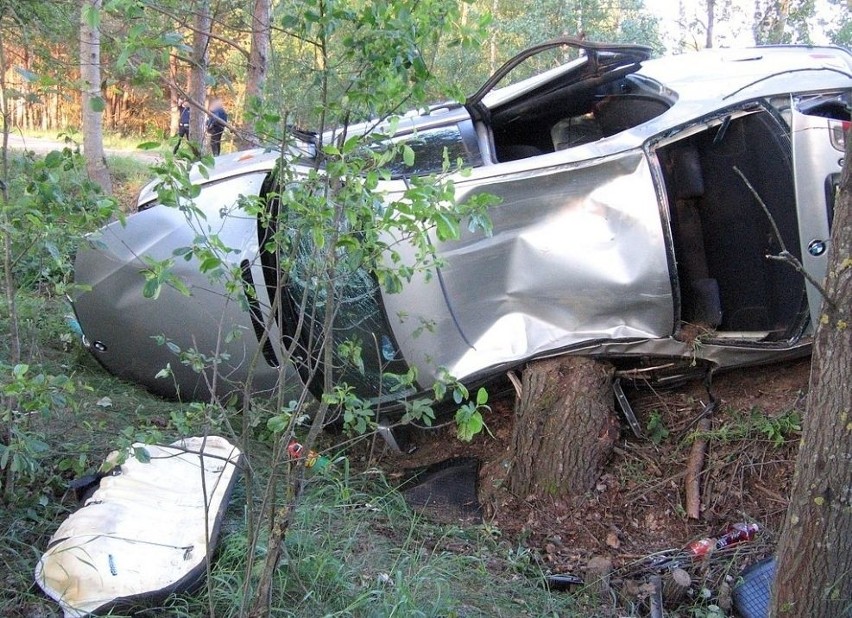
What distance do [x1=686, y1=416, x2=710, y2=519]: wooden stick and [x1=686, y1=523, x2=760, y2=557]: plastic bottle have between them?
0.16 meters

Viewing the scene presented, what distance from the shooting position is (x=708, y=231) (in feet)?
13.1

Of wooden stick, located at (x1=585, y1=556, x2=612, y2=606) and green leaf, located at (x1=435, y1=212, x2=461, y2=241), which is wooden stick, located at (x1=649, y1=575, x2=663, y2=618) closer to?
wooden stick, located at (x1=585, y1=556, x2=612, y2=606)

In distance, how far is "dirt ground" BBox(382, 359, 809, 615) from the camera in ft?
10.3

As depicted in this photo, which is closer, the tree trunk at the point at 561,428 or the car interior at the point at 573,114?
the tree trunk at the point at 561,428

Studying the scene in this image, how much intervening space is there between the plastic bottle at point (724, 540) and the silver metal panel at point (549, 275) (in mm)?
874

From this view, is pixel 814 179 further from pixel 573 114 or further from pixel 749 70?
pixel 573 114

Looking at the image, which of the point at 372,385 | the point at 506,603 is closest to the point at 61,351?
the point at 372,385

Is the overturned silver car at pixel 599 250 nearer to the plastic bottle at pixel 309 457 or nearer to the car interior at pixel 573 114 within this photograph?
the car interior at pixel 573 114

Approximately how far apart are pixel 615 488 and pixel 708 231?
1.43m

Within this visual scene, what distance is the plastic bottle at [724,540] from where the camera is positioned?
3.10 meters

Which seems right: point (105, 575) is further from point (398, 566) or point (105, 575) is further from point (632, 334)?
point (632, 334)

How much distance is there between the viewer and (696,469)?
11.4 ft

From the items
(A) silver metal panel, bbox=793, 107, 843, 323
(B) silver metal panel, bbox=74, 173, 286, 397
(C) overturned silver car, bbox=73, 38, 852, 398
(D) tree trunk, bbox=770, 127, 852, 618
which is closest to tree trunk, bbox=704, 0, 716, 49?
(C) overturned silver car, bbox=73, 38, 852, 398

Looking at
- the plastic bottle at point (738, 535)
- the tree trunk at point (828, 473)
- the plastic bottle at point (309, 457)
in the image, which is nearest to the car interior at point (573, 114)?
the plastic bottle at point (738, 535)
